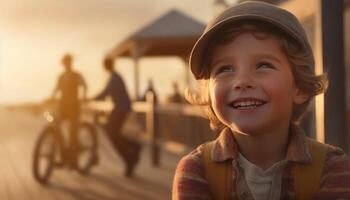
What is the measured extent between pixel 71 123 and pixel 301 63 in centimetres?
792

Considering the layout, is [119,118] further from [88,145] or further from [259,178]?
[259,178]

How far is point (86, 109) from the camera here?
30.1 metres

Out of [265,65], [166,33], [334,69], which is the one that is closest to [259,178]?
[265,65]

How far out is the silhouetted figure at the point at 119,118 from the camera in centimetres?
948

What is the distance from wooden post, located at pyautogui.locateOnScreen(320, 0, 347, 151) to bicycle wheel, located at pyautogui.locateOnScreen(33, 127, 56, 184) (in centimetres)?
624

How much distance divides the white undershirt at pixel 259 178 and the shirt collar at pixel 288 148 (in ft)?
0.17

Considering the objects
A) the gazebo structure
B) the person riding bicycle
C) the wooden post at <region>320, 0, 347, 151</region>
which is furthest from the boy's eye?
the gazebo structure

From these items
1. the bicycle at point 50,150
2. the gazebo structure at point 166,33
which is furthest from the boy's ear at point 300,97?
the gazebo structure at point 166,33

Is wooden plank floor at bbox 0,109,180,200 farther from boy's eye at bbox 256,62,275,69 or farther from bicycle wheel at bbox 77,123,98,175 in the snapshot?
boy's eye at bbox 256,62,275,69

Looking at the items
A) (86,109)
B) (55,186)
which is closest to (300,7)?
(55,186)

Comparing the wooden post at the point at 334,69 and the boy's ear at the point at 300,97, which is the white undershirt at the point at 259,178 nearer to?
the boy's ear at the point at 300,97

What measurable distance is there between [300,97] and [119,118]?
296 inches

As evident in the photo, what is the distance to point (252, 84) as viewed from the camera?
75.8 inches

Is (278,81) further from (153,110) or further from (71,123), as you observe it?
(153,110)
